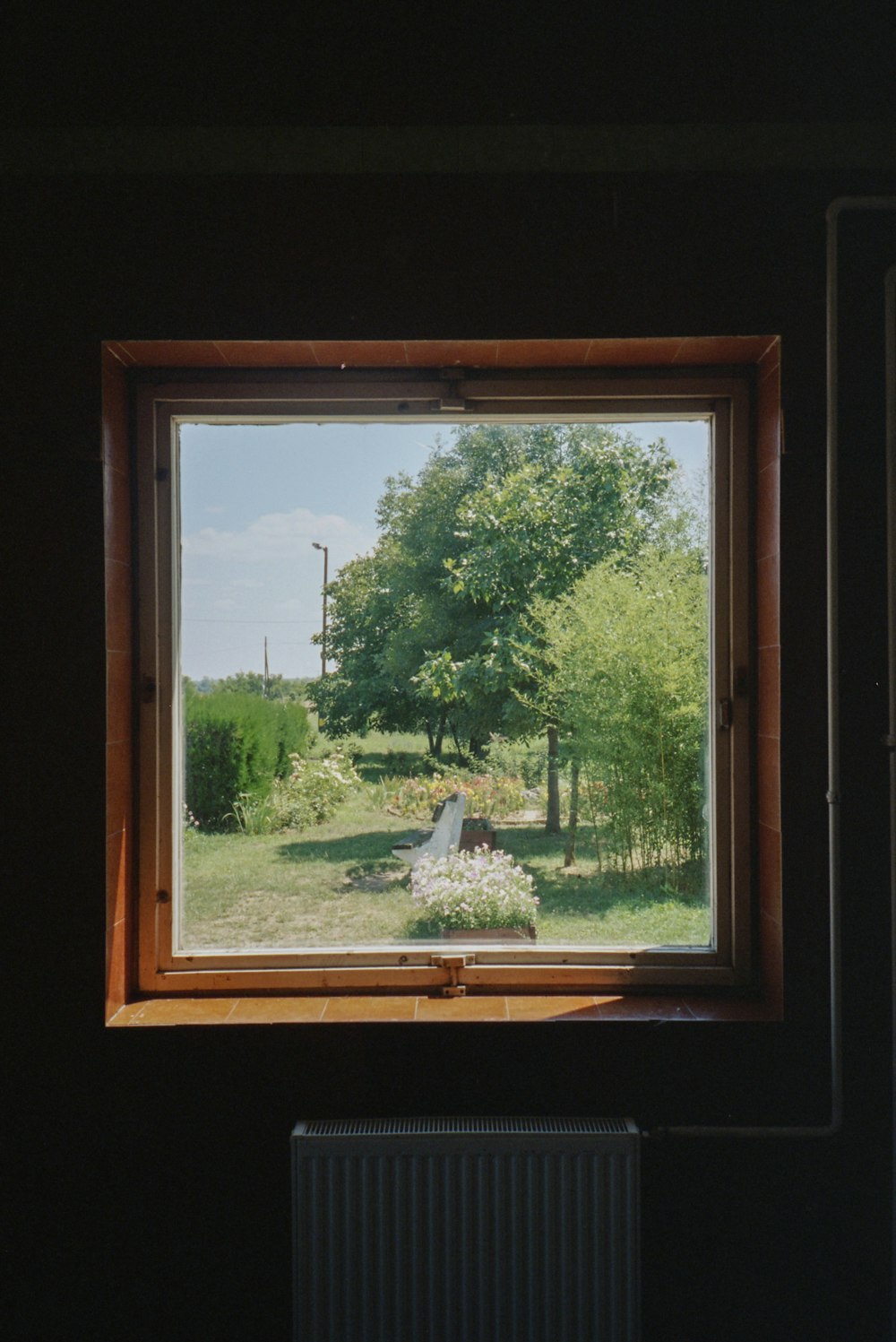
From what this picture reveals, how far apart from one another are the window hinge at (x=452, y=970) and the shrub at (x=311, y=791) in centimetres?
41

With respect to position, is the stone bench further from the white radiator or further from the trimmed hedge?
the white radiator

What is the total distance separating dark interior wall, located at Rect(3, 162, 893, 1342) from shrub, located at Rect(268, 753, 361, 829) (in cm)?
41

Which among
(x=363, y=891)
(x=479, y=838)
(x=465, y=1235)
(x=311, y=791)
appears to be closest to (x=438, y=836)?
(x=479, y=838)

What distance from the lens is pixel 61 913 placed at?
5.72 ft

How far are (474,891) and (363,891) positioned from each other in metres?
0.26

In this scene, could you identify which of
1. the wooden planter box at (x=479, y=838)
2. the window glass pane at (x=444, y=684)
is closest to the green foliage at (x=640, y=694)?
the window glass pane at (x=444, y=684)

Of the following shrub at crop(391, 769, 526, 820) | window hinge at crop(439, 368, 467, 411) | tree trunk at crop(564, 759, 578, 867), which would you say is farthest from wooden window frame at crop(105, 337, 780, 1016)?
shrub at crop(391, 769, 526, 820)

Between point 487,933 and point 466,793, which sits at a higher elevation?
point 466,793

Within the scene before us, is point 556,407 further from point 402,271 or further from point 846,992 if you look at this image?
point 846,992

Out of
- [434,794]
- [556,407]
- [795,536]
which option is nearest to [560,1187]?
[434,794]

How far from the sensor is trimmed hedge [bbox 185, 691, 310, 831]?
1992 millimetres

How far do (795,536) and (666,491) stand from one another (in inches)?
12.8

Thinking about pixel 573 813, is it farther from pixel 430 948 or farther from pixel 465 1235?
pixel 465 1235

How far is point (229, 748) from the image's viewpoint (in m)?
2.00
